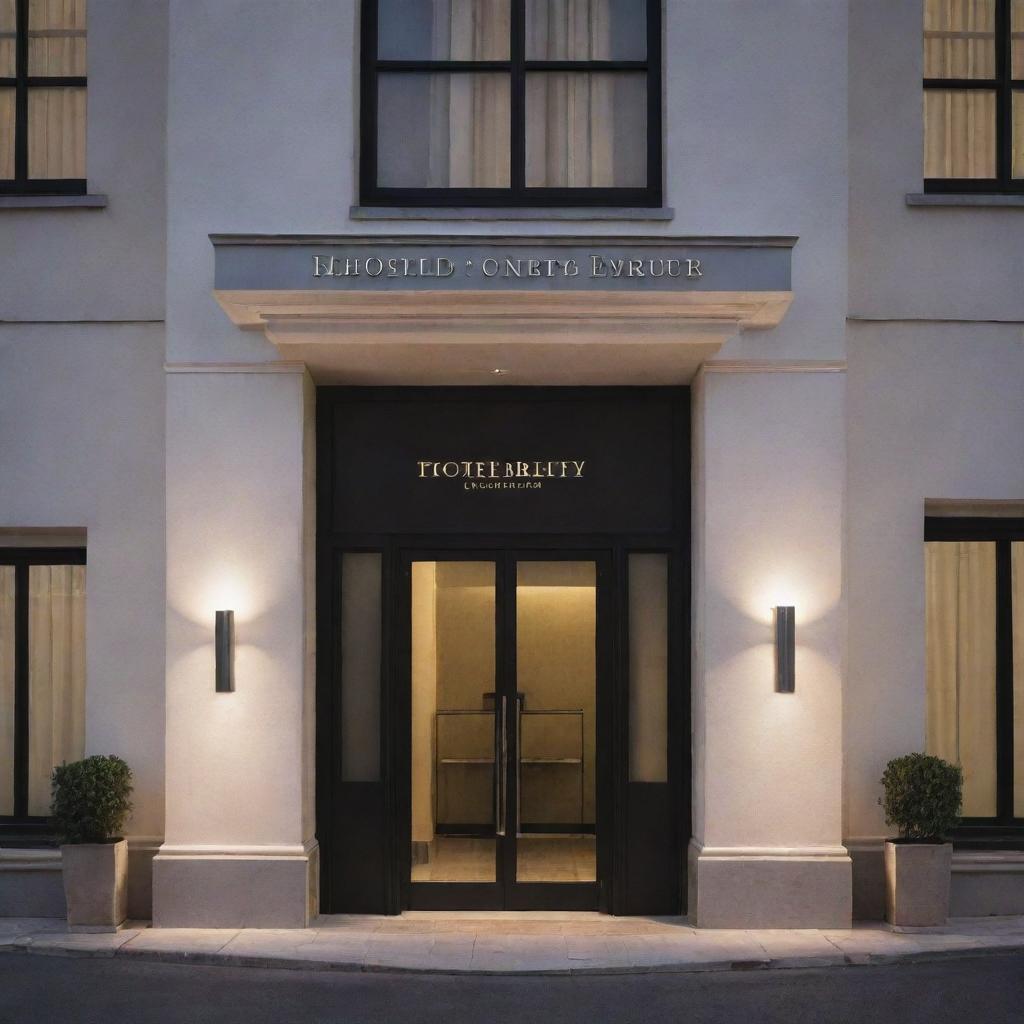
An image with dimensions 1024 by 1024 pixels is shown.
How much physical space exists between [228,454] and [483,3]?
4235 mm

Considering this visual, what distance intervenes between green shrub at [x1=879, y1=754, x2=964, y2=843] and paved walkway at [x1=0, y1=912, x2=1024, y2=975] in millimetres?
807

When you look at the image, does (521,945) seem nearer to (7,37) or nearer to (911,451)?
(911,451)

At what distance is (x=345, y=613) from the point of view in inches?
387

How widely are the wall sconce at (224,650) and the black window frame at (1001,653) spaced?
5703mm

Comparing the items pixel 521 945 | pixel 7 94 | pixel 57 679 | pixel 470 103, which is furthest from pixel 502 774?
pixel 7 94

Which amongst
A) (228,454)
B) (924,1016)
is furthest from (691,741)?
(228,454)

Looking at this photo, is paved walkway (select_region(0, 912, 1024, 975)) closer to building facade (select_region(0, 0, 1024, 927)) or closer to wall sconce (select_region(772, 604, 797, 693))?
building facade (select_region(0, 0, 1024, 927))

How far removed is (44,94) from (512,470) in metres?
5.09

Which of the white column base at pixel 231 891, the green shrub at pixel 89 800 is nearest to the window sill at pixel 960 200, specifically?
the white column base at pixel 231 891

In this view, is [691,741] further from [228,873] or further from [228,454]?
[228,454]

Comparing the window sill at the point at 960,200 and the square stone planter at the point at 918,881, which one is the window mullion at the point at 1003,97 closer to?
the window sill at the point at 960,200

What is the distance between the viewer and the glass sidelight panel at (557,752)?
9750 mm

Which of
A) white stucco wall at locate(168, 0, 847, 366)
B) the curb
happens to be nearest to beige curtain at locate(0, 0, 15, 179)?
white stucco wall at locate(168, 0, 847, 366)

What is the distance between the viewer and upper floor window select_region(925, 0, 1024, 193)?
9.91m
